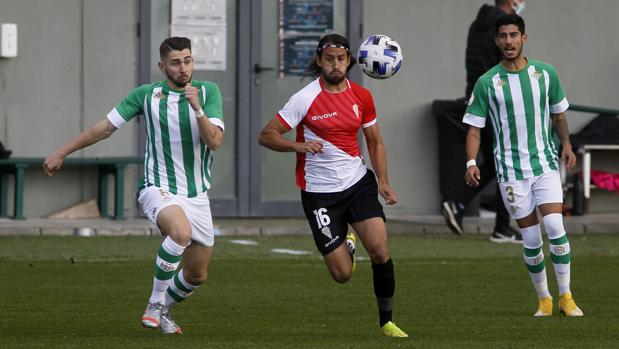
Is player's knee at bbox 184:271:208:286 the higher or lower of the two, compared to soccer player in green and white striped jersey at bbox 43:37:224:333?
lower

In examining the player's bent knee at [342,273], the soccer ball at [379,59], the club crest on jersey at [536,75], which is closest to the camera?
the player's bent knee at [342,273]

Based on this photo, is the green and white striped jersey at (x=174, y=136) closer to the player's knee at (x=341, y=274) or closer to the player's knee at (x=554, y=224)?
the player's knee at (x=341, y=274)

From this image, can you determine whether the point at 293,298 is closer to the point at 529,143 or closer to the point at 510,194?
the point at 510,194

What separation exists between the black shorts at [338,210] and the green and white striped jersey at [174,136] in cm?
74

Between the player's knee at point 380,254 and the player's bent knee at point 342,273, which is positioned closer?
the player's knee at point 380,254

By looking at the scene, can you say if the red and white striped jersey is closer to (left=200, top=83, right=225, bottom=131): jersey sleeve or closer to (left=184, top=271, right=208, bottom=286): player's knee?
(left=200, top=83, right=225, bottom=131): jersey sleeve

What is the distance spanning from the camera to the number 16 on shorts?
10672 millimetres

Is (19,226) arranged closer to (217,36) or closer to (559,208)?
(217,36)

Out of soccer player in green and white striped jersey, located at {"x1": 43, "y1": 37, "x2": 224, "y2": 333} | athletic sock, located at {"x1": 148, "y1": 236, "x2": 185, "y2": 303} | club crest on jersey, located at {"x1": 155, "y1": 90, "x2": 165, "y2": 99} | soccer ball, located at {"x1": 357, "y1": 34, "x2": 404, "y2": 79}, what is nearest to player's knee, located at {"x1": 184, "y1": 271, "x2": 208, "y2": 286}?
soccer player in green and white striped jersey, located at {"x1": 43, "y1": 37, "x2": 224, "y2": 333}

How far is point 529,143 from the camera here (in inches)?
462

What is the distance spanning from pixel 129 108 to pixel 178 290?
120 cm

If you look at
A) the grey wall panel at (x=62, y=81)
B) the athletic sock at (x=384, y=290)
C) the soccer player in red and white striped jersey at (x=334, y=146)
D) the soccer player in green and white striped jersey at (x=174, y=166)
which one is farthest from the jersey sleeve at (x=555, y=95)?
the grey wall panel at (x=62, y=81)

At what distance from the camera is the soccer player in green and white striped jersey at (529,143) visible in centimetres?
1168

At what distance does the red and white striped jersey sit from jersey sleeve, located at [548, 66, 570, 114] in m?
1.65
